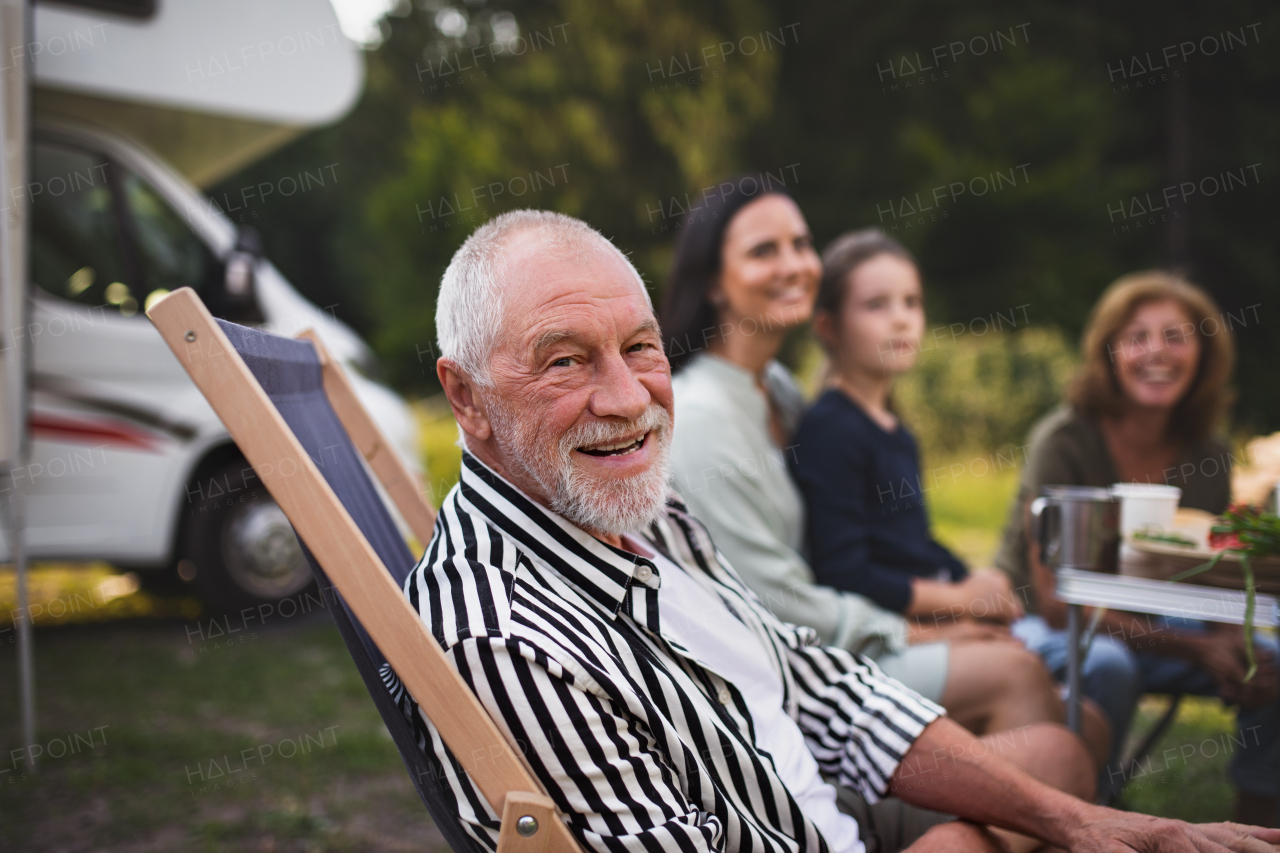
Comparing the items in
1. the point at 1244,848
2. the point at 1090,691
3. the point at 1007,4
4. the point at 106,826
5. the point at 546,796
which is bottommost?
the point at 106,826

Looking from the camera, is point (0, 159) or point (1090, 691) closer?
point (1090, 691)

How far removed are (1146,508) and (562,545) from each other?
1.48 metres

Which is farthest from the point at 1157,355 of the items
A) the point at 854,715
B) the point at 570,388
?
the point at 570,388

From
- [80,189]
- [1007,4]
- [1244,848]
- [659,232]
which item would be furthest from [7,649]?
[1007,4]

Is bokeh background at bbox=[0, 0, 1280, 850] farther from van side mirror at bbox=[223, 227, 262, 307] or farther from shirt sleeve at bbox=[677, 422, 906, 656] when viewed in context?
shirt sleeve at bbox=[677, 422, 906, 656]

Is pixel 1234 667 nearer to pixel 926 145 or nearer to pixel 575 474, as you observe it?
pixel 575 474

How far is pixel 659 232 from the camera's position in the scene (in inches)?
488

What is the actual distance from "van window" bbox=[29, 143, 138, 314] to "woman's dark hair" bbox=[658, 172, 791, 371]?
3.68 metres

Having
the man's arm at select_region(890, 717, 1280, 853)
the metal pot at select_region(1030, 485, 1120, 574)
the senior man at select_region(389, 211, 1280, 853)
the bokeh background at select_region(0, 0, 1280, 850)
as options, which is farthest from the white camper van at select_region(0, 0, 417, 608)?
the man's arm at select_region(890, 717, 1280, 853)

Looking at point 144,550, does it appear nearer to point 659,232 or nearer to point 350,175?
point 659,232

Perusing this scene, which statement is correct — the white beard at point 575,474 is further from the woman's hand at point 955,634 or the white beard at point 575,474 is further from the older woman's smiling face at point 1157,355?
the older woman's smiling face at point 1157,355

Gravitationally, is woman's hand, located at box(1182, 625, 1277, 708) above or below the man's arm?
below

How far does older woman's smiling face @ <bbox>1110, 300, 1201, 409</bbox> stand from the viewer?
2.98m

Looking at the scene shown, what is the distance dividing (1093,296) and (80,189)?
1051 cm
